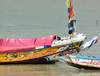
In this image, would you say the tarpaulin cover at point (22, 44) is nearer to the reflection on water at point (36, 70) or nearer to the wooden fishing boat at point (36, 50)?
the wooden fishing boat at point (36, 50)

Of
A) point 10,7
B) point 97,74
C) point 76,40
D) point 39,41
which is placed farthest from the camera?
point 10,7

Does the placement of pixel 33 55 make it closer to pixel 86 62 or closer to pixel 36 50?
pixel 36 50

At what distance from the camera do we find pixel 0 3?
2800 inches

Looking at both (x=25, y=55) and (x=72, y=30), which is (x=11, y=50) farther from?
(x=72, y=30)

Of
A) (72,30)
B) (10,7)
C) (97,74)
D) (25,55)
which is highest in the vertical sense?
(10,7)

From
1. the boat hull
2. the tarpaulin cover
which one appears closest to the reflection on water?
the boat hull

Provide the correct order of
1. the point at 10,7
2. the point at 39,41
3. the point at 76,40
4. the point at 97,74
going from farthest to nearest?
the point at 10,7, the point at 39,41, the point at 76,40, the point at 97,74

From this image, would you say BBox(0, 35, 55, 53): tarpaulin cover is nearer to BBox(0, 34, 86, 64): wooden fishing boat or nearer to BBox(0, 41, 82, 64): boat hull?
BBox(0, 34, 86, 64): wooden fishing boat

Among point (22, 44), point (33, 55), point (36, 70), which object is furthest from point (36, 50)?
point (36, 70)

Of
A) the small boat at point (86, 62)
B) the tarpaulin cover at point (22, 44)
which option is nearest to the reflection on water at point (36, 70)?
the small boat at point (86, 62)

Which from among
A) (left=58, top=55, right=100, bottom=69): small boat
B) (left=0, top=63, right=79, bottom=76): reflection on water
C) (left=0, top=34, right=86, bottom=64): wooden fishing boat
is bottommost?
(left=0, top=63, right=79, bottom=76): reflection on water

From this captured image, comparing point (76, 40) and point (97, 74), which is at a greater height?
point (76, 40)

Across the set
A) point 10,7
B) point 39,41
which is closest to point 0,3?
point 10,7

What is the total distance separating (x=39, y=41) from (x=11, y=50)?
231 cm
